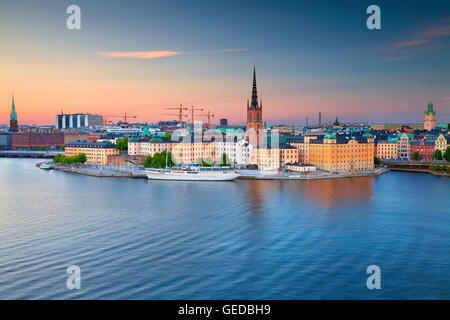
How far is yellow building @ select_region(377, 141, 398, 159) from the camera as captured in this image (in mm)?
27750

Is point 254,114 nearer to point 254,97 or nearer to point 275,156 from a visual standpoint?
point 254,97

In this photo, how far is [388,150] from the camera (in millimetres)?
27906

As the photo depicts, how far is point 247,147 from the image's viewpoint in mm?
23031

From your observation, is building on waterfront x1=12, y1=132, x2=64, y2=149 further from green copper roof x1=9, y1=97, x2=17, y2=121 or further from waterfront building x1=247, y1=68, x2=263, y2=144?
waterfront building x1=247, y1=68, x2=263, y2=144

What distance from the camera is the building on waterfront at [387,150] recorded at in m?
27.8

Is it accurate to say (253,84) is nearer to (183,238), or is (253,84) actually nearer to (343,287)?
(183,238)

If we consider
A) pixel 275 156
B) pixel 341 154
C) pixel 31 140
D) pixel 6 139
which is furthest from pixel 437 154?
pixel 6 139

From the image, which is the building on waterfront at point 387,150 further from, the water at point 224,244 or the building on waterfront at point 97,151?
the building on waterfront at point 97,151

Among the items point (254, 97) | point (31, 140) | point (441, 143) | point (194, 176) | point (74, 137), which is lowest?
point (194, 176)

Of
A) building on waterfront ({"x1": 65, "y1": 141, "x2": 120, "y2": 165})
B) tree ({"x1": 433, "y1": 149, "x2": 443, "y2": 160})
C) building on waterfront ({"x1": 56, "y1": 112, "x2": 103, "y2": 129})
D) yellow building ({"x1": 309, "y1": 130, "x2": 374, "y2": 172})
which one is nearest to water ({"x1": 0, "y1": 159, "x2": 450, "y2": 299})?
yellow building ({"x1": 309, "y1": 130, "x2": 374, "y2": 172})

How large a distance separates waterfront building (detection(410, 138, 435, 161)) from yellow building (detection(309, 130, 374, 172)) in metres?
5.34

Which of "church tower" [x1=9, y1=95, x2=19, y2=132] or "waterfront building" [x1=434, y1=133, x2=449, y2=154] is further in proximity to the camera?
"church tower" [x1=9, y1=95, x2=19, y2=132]

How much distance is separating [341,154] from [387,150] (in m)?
7.54
